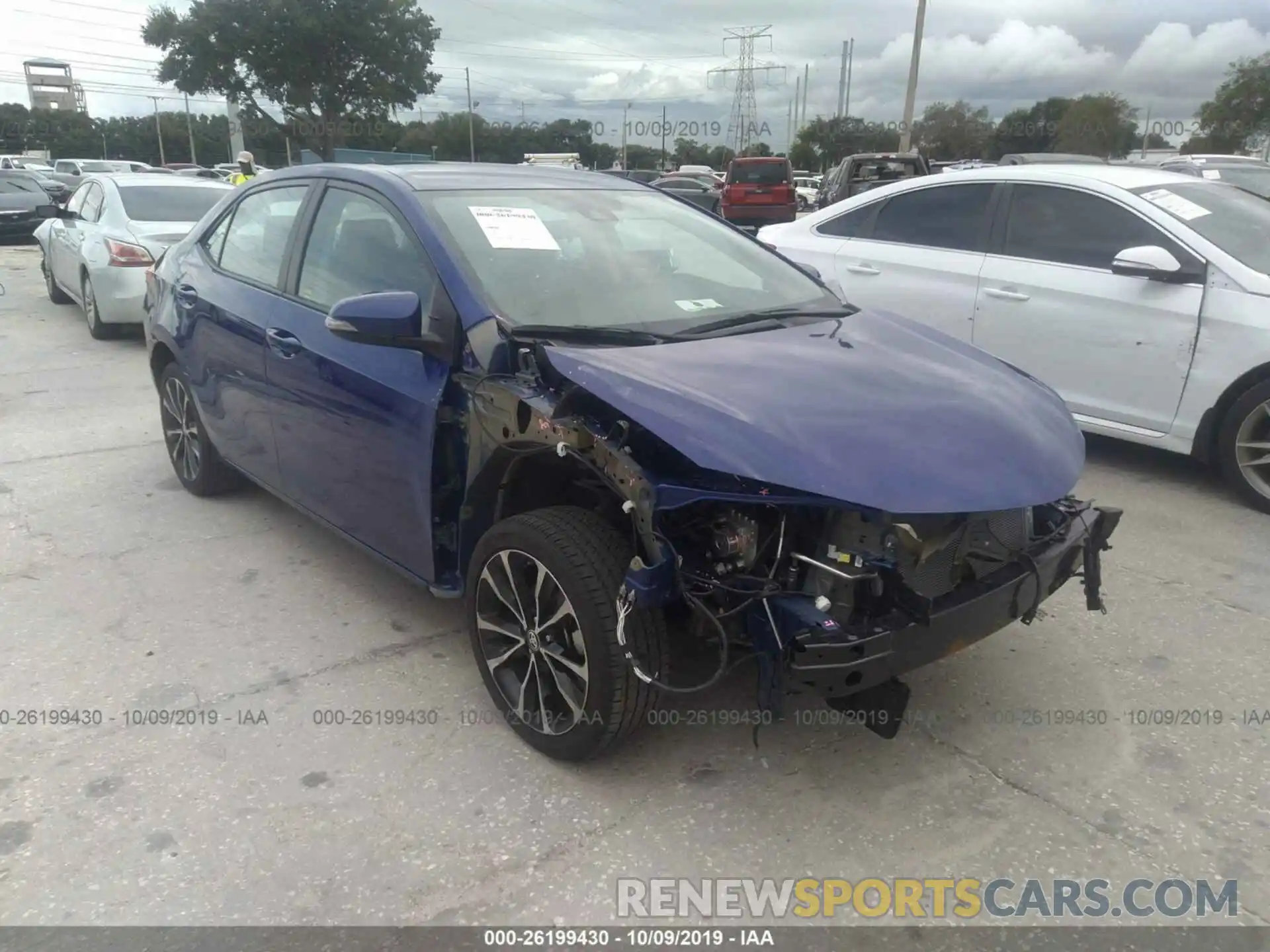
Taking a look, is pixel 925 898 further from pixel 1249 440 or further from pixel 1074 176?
pixel 1074 176

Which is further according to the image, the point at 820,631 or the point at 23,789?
the point at 23,789

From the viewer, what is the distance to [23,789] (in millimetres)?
2781

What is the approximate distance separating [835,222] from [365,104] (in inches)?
1480

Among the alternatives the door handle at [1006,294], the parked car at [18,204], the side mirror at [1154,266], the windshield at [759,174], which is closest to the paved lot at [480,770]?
the side mirror at [1154,266]

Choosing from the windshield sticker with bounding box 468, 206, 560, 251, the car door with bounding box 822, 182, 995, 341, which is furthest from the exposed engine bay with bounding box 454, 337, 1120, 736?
the car door with bounding box 822, 182, 995, 341

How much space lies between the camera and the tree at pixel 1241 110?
34.3 metres

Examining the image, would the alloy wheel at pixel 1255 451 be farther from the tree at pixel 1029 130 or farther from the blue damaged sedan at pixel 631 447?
the tree at pixel 1029 130

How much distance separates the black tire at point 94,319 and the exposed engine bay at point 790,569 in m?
8.20

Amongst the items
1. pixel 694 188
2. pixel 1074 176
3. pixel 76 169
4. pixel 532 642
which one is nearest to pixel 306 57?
pixel 76 169

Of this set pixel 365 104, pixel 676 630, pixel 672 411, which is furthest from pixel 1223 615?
pixel 365 104

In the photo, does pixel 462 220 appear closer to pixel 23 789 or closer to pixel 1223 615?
pixel 23 789

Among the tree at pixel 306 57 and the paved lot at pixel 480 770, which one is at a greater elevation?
the tree at pixel 306 57

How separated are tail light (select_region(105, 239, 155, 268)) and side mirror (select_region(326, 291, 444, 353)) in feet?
23.0

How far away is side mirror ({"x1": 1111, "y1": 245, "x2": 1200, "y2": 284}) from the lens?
16.0 feet
